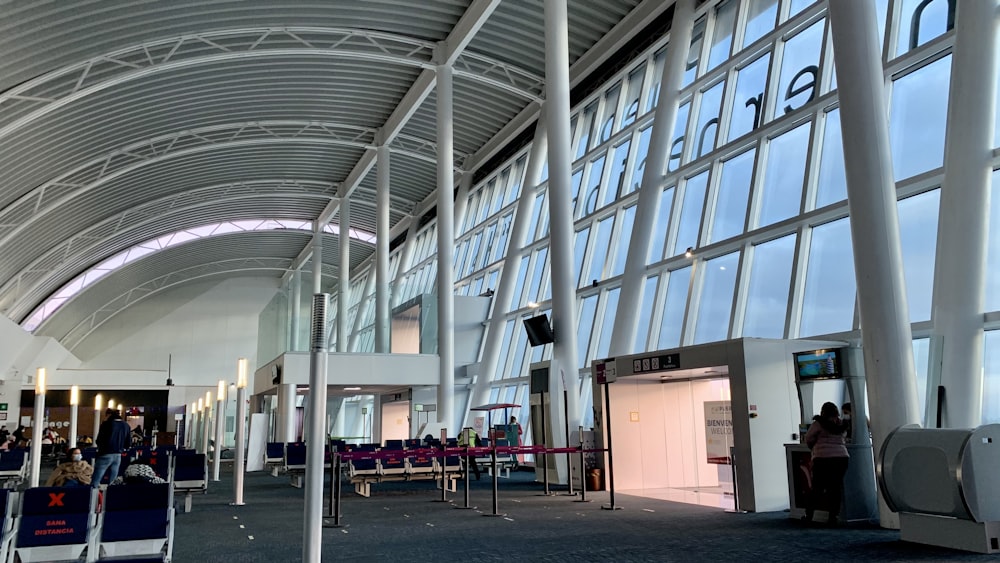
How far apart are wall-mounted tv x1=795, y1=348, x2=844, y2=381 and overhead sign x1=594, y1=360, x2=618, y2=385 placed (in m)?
3.47

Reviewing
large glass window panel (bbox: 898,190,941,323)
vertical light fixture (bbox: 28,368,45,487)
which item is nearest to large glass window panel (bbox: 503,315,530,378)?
large glass window panel (bbox: 898,190,941,323)

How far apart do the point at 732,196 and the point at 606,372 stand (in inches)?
187

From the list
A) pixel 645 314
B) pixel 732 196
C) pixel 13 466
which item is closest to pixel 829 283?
pixel 732 196

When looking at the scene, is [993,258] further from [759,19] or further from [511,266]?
[511,266]

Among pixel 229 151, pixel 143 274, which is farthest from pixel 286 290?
pixel 143 274

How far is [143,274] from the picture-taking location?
150 ft

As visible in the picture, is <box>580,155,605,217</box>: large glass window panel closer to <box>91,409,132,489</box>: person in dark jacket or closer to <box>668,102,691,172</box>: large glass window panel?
<box>668,102,691,172</box>: large glass window panel

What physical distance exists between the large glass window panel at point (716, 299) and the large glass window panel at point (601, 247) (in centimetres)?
416

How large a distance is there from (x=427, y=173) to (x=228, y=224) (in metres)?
15.4

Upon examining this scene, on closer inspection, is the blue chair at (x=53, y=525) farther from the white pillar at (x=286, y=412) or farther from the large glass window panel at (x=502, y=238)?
the large glass window panel at (x=502, y=238)

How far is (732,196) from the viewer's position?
1540 cm

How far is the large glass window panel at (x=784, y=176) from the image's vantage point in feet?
45.3

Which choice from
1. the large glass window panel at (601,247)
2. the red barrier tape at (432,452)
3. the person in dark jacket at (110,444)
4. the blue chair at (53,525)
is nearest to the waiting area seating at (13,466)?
the person in dark jacket at (110,444)

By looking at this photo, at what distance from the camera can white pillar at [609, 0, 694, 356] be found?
1695 centimetres
